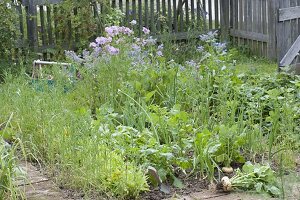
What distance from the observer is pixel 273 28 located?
10953 millimetres

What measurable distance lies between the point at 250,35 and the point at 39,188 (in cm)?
829

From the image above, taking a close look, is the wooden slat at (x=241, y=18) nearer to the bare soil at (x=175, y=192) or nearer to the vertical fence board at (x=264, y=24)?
the vertical fence board at (x=264, y=24)

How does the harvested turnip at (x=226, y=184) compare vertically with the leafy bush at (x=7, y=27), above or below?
below

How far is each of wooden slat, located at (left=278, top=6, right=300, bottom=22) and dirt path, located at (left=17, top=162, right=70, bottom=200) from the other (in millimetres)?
6094

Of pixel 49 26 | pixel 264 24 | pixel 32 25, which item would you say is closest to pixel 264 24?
pixel 264 24

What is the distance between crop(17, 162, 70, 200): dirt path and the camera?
4.49m

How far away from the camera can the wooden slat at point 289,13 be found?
1007cm

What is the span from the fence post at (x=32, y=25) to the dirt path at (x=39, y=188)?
6.43 meters

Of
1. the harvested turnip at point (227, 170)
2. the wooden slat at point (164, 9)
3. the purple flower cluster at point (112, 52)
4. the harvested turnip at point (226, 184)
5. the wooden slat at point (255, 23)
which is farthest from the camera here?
the wooden slat at point (164, 9)

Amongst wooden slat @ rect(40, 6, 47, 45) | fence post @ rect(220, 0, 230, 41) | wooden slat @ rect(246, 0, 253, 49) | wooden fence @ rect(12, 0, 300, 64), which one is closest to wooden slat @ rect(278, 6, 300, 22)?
wooden fence @ rect(12, 0, 300, 64)

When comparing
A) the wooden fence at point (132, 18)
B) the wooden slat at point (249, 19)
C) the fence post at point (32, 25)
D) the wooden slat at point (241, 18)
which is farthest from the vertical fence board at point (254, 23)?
the fence post at point (32, 25)

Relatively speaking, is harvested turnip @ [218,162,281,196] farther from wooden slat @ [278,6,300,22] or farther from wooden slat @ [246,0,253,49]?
wooden slat @ [246,0,253,49]

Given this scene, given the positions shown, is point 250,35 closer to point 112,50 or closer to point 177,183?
point 112,50

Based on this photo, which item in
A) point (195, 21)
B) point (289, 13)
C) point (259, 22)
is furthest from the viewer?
point (195, 21)
